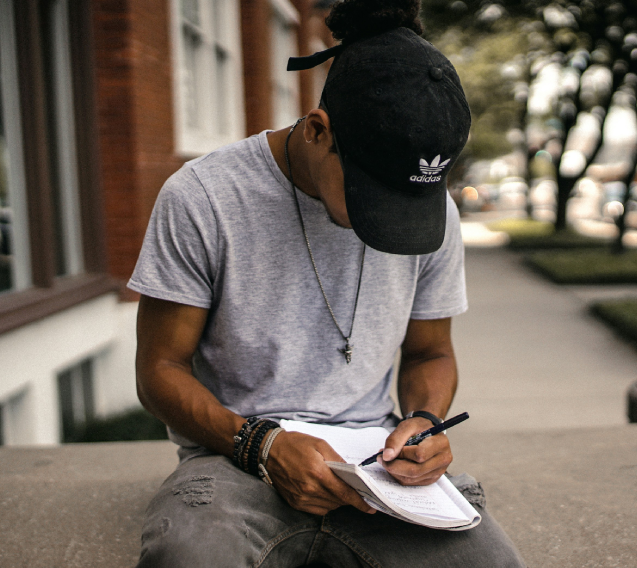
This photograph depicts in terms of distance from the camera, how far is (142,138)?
5270mm

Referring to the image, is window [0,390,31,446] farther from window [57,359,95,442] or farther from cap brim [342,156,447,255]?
cap brim [342,156,447,255]

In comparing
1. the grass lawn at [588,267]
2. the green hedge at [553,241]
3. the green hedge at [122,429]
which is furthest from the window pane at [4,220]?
the green hedge at [553,241]

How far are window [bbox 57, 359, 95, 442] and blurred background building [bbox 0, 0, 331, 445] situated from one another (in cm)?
1

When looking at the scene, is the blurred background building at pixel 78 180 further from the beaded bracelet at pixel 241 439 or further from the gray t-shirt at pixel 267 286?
the beaded bracelet at pixel 241 439

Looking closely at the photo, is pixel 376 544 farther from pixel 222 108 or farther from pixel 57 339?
pixel 222 108

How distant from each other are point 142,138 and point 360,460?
391 cm

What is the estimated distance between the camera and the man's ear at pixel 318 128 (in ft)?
6.34

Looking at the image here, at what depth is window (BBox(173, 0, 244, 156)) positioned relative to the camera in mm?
6195

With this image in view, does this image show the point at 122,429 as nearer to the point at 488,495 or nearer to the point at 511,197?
the point at 488,495

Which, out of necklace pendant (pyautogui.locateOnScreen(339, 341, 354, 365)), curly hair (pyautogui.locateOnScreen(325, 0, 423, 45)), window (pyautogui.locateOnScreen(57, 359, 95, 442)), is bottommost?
window (pyautogui.locateOnScreen(57, 359, 95, 442))

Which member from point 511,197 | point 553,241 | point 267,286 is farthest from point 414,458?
point 511,197

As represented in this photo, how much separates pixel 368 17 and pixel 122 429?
376cm

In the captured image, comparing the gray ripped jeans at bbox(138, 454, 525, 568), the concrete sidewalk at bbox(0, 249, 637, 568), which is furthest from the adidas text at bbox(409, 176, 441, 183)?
the concrete sidewalk at bbox(0, 249, 637, 568)

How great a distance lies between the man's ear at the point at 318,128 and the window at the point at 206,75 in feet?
14.1
